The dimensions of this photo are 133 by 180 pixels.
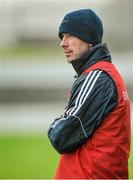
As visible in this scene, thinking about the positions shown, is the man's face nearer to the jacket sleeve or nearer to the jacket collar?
the jacket collar

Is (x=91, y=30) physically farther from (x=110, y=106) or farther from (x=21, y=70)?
(x=21, y=70)

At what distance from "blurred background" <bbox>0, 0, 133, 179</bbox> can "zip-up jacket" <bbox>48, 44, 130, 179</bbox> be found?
5.98 m

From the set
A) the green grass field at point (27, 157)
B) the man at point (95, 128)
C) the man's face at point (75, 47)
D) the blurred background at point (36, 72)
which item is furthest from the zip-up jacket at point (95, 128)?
the blurred background at point (36, 72)

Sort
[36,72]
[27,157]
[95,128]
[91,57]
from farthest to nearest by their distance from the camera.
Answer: [36,72] < [27,157] < [91,57] < [95,128]

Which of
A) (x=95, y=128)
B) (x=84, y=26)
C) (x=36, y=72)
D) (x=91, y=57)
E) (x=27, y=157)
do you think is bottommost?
(x=36, y=72)

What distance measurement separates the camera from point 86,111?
4191 mm

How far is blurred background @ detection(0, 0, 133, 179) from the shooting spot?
45.9 ft

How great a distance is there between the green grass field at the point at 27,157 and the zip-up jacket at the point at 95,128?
516 cm

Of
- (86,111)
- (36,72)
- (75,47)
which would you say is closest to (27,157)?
(75,47)

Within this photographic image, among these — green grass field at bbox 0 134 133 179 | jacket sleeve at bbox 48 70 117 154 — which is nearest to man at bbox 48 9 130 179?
jacket sleeve at bbox 48 70 117 154

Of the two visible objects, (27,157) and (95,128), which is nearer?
(95,128)

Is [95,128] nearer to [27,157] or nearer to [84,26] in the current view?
[84,26]

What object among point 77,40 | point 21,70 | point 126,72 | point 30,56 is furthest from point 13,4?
point 77,40

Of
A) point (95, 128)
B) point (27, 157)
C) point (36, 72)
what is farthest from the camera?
point (36, 72)
